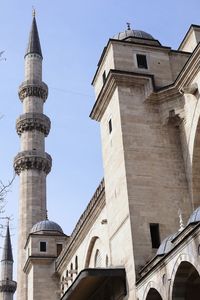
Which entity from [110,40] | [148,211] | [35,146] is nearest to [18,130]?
[35,146]

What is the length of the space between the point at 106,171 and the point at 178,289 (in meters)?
6.80

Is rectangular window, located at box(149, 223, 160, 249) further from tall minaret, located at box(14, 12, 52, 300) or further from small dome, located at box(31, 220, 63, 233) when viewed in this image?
tall minaret, located at box(14, 12, 52, 300)

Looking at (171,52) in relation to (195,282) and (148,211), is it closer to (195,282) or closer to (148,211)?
(148,211)

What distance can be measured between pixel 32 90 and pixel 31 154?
21.4 ft

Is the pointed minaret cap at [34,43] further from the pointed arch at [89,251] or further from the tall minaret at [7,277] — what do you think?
the pointed arch at [89,251]

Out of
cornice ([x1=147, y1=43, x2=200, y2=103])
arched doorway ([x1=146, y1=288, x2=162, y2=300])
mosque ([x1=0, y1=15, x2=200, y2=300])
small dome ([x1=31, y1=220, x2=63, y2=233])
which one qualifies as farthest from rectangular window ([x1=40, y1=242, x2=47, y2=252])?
arched doorway ([x1=146, y1=288, x2=162, y2=300])

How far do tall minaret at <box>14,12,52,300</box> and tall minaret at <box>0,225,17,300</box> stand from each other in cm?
2322

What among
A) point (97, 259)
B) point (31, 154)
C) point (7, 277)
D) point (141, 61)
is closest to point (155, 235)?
point (141, 61)

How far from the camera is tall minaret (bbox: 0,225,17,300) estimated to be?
60812 millimetres

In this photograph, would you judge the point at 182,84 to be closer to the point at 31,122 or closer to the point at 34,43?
the point at 31,122

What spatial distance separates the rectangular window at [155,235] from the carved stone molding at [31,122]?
25791 mm

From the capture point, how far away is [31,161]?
38.4 metres

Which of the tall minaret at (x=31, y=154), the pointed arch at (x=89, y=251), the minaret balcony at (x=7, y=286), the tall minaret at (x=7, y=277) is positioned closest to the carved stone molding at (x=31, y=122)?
the tall minaret at (x=31, y=154)

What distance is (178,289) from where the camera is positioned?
12.3m
